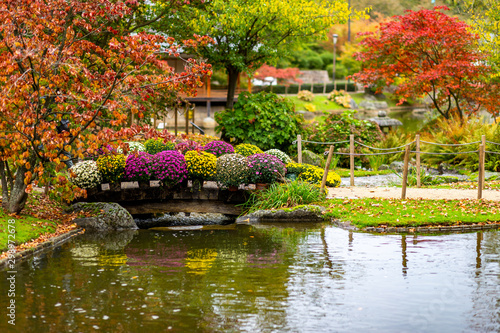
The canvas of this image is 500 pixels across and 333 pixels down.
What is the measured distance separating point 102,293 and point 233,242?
140 inches

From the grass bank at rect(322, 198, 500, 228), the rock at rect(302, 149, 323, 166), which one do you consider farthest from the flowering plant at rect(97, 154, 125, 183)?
the rock at rect(302, 149, 323, 166)

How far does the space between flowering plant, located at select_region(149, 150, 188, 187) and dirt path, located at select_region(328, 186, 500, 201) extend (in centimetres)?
349

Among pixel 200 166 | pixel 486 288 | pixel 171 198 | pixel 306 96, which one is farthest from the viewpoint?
pixel 306 96

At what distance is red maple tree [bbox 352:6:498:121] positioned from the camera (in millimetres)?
20489

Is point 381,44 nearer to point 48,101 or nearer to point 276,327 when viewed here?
point 48,101

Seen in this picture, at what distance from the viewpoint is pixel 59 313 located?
5641 mm

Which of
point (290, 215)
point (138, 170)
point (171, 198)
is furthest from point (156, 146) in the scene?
point (290, 215)

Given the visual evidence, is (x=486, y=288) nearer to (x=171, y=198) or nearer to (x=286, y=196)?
(x=286, y=196)

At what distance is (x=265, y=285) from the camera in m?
6.69

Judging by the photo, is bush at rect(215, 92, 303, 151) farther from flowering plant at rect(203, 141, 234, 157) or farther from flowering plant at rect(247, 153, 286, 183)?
flowering plant at rect(247, 153, 286, 183)

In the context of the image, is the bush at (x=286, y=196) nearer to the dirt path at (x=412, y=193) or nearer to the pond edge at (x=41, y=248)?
the dirt path at (x=412, y=193)

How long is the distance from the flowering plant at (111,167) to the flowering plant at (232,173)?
2141mm

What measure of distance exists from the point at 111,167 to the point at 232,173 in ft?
8.73

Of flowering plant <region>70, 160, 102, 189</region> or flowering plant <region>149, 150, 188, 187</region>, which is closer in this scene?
flowering plant <region>70, 160, 102, 189</region>
